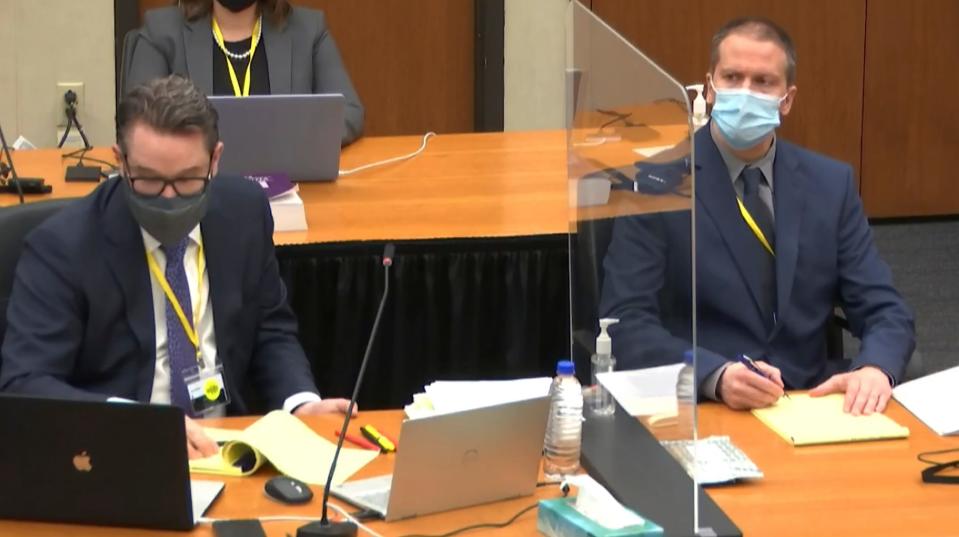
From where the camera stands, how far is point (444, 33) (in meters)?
6.66

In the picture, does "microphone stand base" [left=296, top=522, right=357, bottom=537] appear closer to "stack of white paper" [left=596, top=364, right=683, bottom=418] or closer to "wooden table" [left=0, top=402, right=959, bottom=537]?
"wooden table" [left=0, top=402, right=959, bottom=537]

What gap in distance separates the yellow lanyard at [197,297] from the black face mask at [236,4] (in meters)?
1.92

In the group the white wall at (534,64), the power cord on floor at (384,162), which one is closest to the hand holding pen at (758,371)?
the power cord on floor at (384,162)

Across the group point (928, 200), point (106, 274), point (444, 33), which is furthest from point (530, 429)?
point (928, 200)

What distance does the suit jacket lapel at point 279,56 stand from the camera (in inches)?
190

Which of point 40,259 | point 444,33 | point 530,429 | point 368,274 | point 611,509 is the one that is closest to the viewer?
point 611,509

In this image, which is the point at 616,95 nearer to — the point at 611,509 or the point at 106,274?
the point at 611,509

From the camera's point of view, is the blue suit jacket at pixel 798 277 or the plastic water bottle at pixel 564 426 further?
the blue suit jacket at pixel 798 277

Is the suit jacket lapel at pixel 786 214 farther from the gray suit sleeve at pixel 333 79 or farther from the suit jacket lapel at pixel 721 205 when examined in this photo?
the gray suit sleeve at pixel 333 79

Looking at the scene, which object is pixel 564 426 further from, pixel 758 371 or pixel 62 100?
pixel 62 100

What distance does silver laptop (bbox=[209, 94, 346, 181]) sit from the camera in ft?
13.0

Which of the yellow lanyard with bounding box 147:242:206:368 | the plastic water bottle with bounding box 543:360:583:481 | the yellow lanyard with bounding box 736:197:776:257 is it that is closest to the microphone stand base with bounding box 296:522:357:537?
the plastic water bottle with bounding box 543:360:583:481

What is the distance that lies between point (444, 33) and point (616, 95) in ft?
14.2

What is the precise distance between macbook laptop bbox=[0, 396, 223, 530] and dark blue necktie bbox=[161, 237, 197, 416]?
2.06 feet
